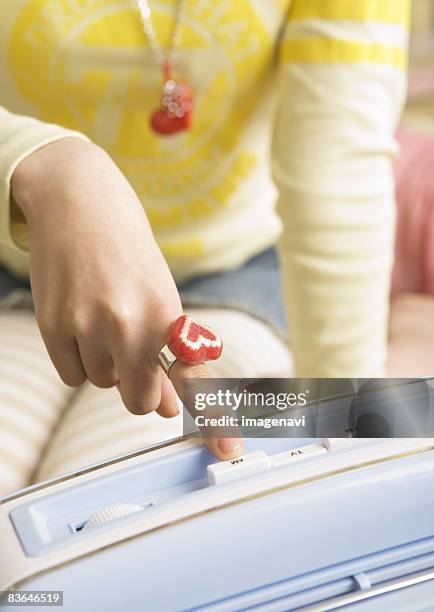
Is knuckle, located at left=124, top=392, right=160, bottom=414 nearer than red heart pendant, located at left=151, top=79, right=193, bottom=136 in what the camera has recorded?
Yes

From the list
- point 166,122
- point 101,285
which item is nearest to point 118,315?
point 101,285

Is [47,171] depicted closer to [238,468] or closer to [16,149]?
[16,149]

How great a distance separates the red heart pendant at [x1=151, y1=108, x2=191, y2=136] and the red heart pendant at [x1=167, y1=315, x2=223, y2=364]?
326mm

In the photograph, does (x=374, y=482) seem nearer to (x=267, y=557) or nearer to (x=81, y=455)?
(x=267, y=557)

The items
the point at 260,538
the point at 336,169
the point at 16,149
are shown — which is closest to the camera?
the point at 260,538

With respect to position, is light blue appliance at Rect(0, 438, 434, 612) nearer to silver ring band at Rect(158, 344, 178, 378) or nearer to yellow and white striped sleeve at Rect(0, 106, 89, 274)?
silver ring band at Rect(158, 344, 178, 378)

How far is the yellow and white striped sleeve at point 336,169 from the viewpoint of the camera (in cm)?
55

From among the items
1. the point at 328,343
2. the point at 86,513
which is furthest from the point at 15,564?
the point at 328,343

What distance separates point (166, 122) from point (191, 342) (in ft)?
1.12

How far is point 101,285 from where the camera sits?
29 centimetres

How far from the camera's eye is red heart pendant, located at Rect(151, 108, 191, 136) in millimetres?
564

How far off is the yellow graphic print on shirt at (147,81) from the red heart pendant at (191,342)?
1.16 feet

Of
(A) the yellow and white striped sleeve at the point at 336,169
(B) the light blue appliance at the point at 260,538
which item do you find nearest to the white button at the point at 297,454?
(B) the light blue appliance at the point at 260,538

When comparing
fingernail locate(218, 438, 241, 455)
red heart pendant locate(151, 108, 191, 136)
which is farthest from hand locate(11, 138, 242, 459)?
red heart pendant locate(151, 108, 191, 136)
